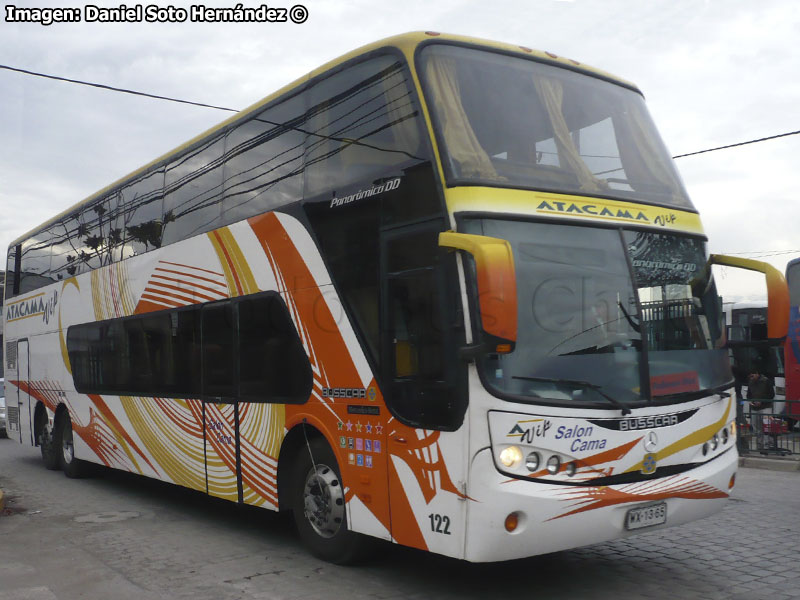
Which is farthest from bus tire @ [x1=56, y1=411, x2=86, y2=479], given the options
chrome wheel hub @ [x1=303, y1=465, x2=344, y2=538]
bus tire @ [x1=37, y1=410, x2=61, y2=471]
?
chrome wheel hub @ [x1=303, y1=465, x2=344, y2=538]

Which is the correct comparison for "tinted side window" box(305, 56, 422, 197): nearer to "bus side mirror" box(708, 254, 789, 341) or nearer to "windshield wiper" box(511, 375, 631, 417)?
"windshield wiper" box(511, 375, 631, 417)

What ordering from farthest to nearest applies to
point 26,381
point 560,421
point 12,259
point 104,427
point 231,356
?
point 12,259 → point 26,381 → point 104,427 → point 231,356 → point 560,421

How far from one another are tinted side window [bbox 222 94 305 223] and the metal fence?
9.62 metres

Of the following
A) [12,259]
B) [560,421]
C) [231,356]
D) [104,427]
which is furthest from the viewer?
[12,259]

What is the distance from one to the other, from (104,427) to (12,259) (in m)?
6.40

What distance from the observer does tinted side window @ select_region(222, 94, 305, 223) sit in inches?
317

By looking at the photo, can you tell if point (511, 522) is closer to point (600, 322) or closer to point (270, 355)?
point (600, 322)

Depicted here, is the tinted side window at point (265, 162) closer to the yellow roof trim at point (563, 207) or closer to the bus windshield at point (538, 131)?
the bus windshield at point (538, 131)

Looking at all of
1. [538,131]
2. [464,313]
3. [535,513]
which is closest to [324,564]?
[535,513]

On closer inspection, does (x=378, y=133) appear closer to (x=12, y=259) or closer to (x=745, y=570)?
(x=745, y=570)

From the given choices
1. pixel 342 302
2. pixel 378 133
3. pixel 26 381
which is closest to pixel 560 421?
pixel 342 302

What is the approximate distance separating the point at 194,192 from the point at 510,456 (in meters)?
5.90

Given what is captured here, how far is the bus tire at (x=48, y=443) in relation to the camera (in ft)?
48.3

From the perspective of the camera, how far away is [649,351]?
6.14m
